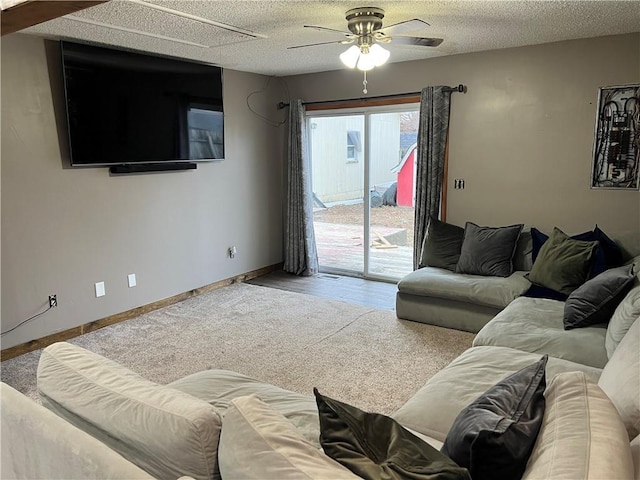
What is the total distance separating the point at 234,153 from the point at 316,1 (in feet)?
9.39

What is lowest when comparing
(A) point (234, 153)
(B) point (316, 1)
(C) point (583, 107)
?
(A) point (234, 153)

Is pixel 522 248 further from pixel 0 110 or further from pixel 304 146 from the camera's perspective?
pixel 0 110

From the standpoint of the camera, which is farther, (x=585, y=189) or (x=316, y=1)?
(x=585, y=189)

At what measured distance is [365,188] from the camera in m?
5.85

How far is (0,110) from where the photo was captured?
12.0ft

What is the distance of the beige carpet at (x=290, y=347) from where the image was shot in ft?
11.1

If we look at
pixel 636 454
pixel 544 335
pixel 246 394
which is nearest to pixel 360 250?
pixel 544 335

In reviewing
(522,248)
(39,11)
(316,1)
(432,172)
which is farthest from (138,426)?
(432,172)

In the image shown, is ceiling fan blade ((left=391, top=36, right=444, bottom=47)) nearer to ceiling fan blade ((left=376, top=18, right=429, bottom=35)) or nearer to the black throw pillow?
ceiling fan blade ((left=376, top=18, right=429, bottom=35))

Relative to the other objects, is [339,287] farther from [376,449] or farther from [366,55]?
[376,449]

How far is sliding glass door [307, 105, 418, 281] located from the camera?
5.60 meters

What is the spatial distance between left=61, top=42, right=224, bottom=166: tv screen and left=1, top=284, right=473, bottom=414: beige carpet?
1560 millimetres

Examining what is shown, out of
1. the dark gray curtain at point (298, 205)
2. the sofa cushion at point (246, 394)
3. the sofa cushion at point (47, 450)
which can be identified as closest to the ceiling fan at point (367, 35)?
the sofa cushion at point (246, 394)

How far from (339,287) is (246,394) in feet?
11.2
